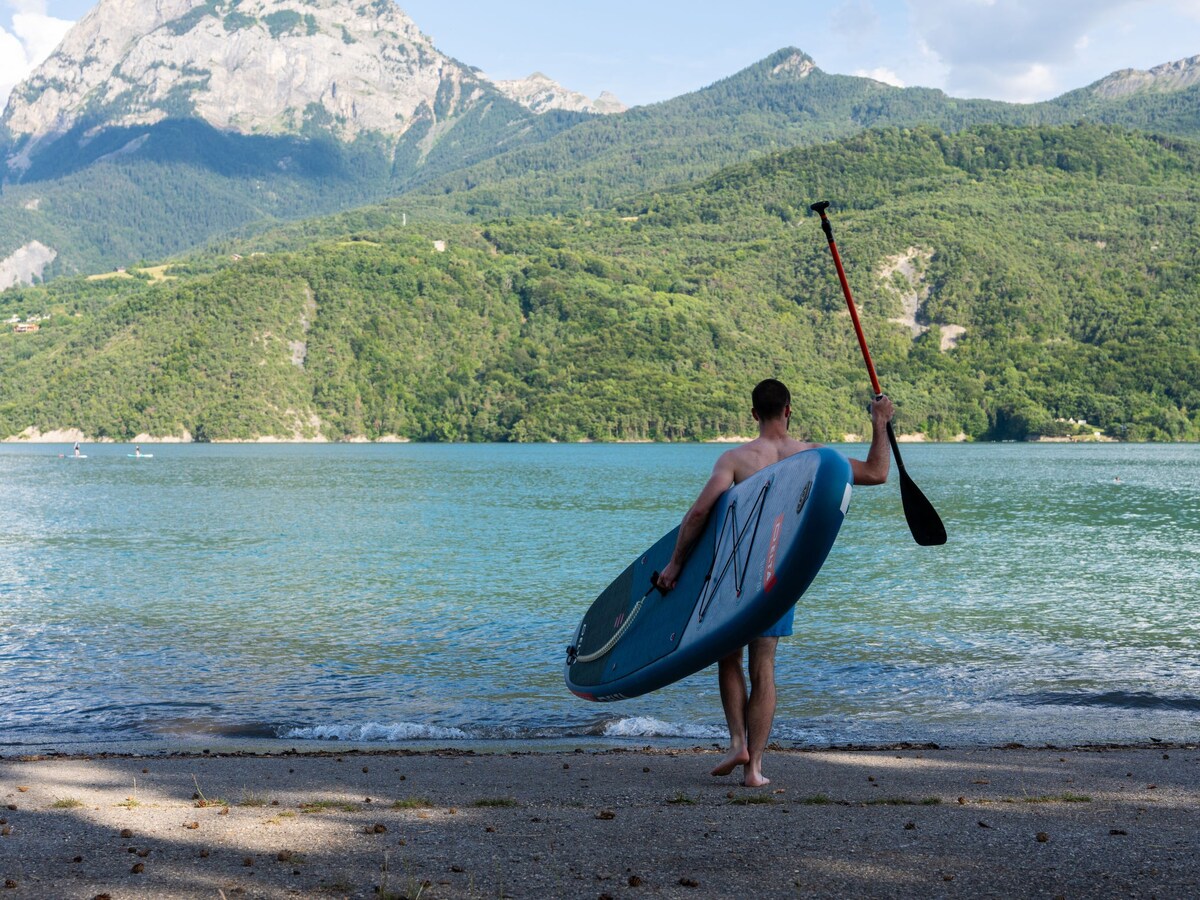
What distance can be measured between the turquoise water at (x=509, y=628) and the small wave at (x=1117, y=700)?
6 centimetres

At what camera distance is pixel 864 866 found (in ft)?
20.7

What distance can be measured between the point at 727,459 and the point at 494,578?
82.1 ft

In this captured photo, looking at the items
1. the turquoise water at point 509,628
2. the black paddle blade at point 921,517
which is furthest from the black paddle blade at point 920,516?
the turquoise water at point 509,628

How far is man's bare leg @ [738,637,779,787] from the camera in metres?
7.81

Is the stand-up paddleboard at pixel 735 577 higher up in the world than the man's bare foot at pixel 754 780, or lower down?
higher up

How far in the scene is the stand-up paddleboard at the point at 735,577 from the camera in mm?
6949

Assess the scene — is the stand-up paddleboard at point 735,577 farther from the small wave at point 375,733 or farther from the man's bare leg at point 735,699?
the small wave at point 375,733

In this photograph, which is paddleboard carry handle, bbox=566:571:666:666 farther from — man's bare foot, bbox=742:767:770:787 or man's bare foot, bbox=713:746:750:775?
man's bare foot, bbox=742:767:770:787

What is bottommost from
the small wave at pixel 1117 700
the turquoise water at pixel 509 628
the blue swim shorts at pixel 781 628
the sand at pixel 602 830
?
the turquoise water at pixel 509 628

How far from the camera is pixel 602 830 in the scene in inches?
283

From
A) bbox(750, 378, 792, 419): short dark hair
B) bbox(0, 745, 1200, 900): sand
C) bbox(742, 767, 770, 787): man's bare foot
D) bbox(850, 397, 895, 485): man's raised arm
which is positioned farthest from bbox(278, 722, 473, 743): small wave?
bbox(850, 397, 895, 485): man's raised arm

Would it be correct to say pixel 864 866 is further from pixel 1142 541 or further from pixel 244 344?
pixel 244 344

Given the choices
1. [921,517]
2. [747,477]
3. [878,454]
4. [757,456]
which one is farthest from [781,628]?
[921,517]

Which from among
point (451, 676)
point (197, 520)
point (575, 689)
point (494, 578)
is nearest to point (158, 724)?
point (451, 676)
